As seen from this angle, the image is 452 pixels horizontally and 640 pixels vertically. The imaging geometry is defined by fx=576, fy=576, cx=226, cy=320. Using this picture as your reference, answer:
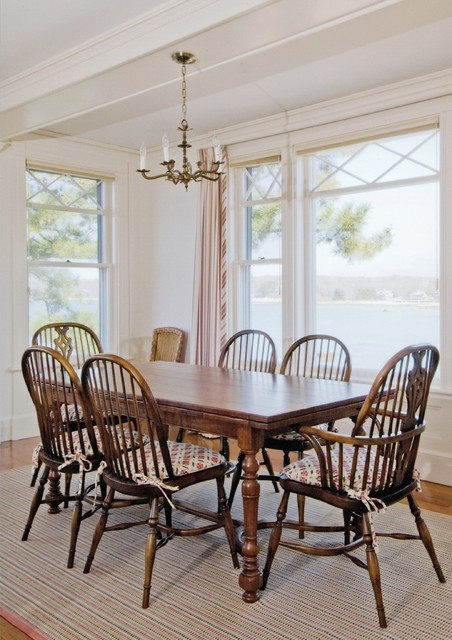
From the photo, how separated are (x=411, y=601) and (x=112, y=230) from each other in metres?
4.33

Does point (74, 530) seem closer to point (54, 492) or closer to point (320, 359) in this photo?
→ point (54, 492)

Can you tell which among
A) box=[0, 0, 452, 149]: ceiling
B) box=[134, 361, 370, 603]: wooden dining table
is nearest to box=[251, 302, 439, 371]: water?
box=[134, 361, 370, 603]: wooden dining table

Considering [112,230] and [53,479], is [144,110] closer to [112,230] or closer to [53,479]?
[112,230]

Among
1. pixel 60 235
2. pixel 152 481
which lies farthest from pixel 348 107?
pixel 152 481

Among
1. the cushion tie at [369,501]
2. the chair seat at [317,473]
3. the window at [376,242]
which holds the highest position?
the window at [376,242]

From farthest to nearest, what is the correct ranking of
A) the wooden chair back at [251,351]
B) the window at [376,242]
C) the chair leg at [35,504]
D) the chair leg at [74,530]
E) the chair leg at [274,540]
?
the window at [376,242] → the wooden chair back at [251,351] → the chair leg at [35,504] → the chair leg at [74,530] → the chair leg at [274,540]

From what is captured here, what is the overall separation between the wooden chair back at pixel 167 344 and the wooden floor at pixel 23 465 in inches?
39.9

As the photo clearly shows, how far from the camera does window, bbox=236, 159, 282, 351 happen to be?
4.91 metres

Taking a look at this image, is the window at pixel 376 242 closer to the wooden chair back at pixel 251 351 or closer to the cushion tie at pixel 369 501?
the wooden chair back at pixel 251 351

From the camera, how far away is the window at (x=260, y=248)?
16.1 feet

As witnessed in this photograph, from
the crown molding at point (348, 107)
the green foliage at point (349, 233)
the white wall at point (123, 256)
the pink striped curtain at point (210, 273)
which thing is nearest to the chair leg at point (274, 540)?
the green foliage at point (349, 233)

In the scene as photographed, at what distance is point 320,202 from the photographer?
463 cm

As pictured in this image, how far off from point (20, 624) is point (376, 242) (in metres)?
3.33

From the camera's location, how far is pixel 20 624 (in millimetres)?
2113
